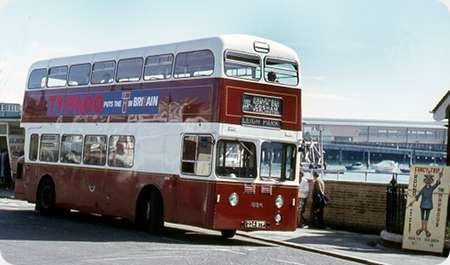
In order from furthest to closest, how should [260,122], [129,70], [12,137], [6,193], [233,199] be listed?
[12,137], [6,193], [129,70], [260,122], [233,199]

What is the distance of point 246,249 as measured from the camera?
13719 mm

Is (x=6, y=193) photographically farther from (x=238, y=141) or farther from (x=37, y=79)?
(x=238, y=141)

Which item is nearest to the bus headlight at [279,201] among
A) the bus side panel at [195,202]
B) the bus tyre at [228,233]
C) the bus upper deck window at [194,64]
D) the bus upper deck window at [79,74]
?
the bus tyre at [228,233]

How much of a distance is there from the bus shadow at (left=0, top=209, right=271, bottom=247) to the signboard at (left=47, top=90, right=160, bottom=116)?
277 cm

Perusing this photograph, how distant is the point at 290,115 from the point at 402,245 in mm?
3604

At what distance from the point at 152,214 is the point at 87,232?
1.45 metres

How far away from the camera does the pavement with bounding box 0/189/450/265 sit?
13.3 m

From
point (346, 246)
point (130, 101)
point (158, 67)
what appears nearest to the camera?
point (346, 246)

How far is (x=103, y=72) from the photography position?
17.7 metres

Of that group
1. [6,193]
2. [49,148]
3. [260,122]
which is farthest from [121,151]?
[6,193]

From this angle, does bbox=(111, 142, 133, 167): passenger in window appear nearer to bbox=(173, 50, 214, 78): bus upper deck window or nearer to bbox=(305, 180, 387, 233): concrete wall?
bbox=(173, 50, 214, 78): bus upper deck window

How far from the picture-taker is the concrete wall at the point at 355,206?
18016 millimetres

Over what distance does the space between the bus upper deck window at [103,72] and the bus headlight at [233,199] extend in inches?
195

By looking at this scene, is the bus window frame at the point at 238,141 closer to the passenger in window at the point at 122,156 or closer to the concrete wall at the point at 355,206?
the passenger in window at the point at 122,156
